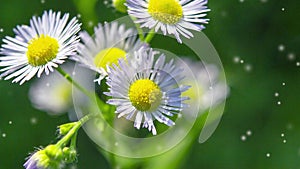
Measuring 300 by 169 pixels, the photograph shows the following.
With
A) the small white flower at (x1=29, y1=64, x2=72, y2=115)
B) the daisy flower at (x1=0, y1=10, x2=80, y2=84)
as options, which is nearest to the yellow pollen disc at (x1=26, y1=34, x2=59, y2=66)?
the daisy flower at (x1=0, y1=10, x2=80, y2=84)

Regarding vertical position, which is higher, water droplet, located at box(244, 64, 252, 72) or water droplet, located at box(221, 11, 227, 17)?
water droplet, located at box(221, 11, 227, 17)

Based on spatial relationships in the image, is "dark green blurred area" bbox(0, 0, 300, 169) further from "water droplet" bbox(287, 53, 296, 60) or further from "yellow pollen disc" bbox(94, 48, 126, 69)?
"yellow pollen disc" bbox(94, 48, 126, 69)

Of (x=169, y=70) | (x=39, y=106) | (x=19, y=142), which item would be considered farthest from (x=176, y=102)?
(x=19, y=142)

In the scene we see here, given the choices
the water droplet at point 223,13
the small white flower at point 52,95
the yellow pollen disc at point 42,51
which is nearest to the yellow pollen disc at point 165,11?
the yellow pollen disc at point 42,51

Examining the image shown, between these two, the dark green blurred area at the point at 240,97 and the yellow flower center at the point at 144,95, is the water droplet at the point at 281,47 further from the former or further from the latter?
the yellow flower center at the point at 144,95

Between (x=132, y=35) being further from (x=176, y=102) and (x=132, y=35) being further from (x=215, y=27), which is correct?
(x=215, y=27)

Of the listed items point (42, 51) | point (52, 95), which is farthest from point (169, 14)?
point (52, 95)
